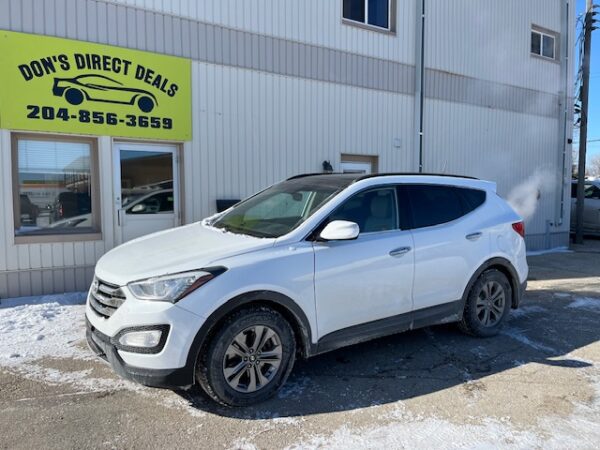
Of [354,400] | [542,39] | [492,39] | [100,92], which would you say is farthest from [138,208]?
[542,39]

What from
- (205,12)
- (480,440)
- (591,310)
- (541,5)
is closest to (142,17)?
(205,12)

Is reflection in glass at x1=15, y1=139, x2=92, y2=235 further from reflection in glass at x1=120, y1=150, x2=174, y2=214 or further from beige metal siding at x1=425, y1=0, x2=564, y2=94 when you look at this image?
beige metal siding at x1=425, y1=0, x2=564, y2=94

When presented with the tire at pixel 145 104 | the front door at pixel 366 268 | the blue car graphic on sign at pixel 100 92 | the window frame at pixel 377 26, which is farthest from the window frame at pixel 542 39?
the front door at pixel 366 268

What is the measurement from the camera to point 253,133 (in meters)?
8.41

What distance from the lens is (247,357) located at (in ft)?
11.5

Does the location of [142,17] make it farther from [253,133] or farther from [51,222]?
[51,222]

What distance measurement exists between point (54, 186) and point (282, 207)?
431 cm

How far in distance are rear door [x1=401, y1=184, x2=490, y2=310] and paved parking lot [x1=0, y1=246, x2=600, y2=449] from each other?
640 millimetres

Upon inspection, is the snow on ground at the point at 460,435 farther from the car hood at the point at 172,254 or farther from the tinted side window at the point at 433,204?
the tinted side window at the point at 433,204

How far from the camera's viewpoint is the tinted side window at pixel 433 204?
15.0 feet

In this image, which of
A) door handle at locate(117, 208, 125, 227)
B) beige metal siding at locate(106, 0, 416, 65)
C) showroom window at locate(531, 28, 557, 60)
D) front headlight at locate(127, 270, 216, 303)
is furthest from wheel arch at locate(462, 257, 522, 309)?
showroom window at locate(531, 28, 557, 60)

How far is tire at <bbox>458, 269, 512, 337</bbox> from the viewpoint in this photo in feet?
16.3

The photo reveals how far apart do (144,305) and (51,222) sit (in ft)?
15.2

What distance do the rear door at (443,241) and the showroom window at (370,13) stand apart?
5.97 metres
